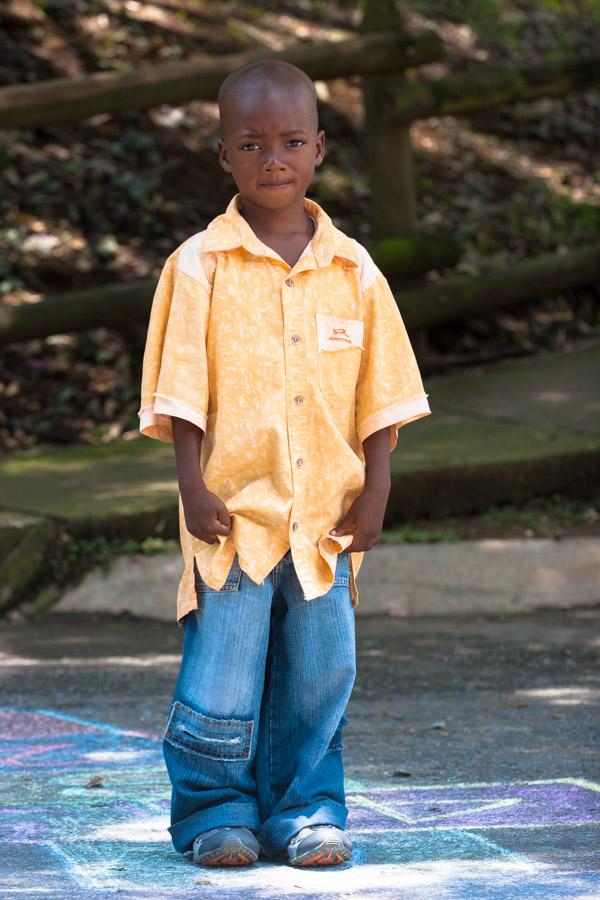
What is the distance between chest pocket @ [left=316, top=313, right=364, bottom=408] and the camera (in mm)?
2996

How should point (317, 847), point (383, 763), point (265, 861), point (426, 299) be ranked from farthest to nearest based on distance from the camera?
point (426, 299)
point (383, 763)
point (265, 861)
point (317, 847)

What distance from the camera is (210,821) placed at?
2.94 meters

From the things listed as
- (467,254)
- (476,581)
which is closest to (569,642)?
(476,581)

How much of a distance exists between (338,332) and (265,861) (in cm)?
106

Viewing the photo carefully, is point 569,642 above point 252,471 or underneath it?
underneath

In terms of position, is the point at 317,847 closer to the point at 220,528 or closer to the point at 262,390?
the point at 220,528

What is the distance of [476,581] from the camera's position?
5.66m

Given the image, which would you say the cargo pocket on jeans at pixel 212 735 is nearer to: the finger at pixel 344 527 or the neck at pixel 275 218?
the finger at pixel 344 527

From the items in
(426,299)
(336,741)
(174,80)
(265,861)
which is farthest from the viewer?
(426,299)

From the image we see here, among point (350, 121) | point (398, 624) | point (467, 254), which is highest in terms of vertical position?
point (350, 121)

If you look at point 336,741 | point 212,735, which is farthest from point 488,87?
point 212,735

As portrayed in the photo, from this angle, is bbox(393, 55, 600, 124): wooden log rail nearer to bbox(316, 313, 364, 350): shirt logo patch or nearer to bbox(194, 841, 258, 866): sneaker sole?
bbox(316, 313, 364, 350): shirt logo patch

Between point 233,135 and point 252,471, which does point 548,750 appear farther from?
point 233,135

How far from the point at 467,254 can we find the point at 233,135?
21.2ft
